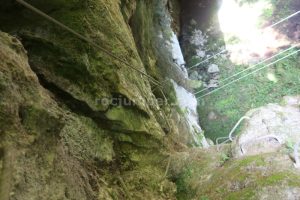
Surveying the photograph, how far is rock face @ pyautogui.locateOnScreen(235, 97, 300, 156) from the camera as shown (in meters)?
4.34

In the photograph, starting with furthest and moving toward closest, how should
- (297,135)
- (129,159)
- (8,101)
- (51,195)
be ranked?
1. (297,135)
2. (129,159)
3. (51,195)
4. (8,101)

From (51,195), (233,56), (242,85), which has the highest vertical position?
(233,56)

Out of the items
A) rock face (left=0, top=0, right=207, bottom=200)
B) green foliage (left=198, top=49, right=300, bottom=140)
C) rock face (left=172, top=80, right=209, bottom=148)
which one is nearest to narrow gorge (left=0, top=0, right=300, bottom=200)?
rock face (left=0, top=0, right=207, bottom=200)

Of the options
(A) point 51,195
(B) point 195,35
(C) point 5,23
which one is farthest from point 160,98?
(B) point 195,35

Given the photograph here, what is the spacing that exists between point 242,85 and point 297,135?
7264 mm

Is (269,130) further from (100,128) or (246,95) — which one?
(246,95)

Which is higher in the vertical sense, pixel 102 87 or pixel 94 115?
pixel 102 87

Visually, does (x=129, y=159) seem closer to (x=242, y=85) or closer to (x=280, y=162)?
(x=280, y=162)

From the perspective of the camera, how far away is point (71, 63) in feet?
10.7

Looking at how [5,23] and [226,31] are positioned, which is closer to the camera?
[5,23]

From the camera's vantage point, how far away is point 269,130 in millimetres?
5000

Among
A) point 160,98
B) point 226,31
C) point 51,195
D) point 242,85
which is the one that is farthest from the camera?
point 226,31

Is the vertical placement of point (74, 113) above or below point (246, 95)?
below

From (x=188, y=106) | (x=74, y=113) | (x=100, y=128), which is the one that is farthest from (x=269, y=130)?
(x=188, y=106)
